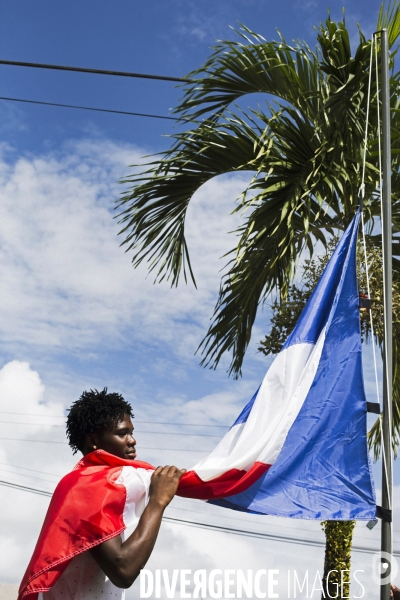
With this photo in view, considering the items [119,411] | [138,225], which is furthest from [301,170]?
[119,411]

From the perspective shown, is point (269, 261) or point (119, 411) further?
point (269, 261)

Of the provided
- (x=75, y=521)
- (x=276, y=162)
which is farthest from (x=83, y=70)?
(x=75, y=521)

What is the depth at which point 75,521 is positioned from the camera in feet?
9.44

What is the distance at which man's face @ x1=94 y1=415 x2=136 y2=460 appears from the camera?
10.5 feet

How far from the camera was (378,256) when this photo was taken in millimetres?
7641

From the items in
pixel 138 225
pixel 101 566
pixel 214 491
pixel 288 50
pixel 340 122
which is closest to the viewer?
pixel 101 566

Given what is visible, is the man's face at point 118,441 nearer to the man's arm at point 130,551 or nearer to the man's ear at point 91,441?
the man's ear at point 91,441

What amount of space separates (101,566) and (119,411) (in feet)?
2.28

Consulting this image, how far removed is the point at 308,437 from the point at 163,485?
1699 mm

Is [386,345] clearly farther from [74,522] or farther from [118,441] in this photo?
[74,522]

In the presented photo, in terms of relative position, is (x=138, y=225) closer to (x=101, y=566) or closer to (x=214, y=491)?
(x=214, y=491)

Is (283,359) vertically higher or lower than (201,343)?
lower

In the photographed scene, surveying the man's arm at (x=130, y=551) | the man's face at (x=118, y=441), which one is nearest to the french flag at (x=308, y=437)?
the man's face at (x=118, y=441)

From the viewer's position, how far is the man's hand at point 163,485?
2.93m
